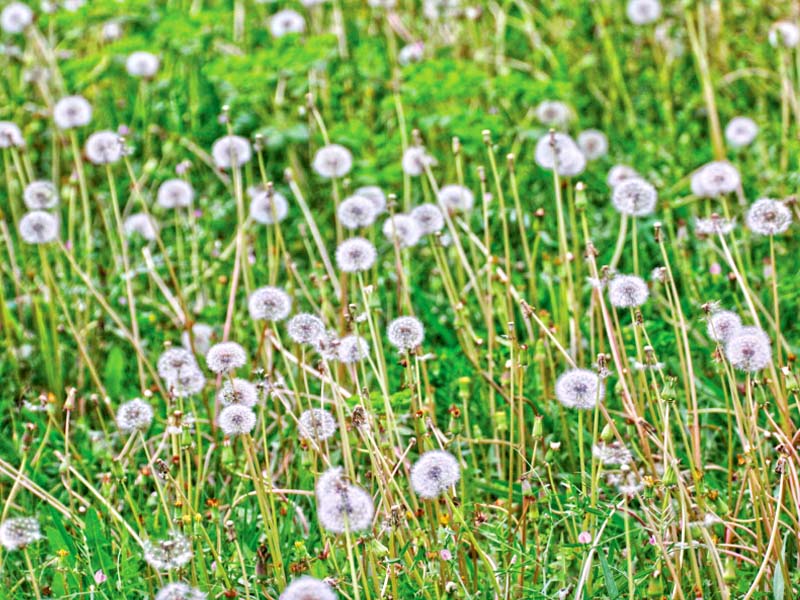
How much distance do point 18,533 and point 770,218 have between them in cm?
134

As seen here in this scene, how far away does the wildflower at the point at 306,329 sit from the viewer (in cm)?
165

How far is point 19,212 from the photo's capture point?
9.70 ft

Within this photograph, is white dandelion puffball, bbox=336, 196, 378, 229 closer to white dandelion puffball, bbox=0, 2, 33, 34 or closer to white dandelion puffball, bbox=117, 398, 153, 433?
white dandelion puffball, bbox=117, 398, 153, 433

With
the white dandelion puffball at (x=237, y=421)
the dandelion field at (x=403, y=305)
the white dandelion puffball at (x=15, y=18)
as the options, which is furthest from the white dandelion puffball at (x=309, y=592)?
the white dandelion puffball at (x=15, y=18)

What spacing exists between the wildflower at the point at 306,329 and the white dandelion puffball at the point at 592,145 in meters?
1.53

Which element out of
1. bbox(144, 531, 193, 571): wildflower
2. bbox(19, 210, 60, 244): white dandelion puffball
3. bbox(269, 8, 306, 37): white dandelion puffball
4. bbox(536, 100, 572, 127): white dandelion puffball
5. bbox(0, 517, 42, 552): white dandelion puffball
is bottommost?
bbox(144, 531, 193, 571): wildflower

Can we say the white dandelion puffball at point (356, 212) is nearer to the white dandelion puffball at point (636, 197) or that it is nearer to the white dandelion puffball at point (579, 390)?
the white dandelion puffball at point (636, 197)

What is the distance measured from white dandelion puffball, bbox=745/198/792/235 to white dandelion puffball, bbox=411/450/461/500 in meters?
0.74

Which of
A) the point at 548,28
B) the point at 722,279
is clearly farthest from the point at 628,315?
the point at 548,28

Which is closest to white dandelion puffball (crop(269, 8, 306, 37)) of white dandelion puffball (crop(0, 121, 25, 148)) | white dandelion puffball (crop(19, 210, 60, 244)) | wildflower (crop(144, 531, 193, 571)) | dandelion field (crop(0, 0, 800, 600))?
dandelion field (crop(0, 0, 800, 600))

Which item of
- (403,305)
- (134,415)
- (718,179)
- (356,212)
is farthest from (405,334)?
(718,179)

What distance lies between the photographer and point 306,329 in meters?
1.65

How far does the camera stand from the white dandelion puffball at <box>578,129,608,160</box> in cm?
→ 295

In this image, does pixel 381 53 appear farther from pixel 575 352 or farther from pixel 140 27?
pixel 575 352
